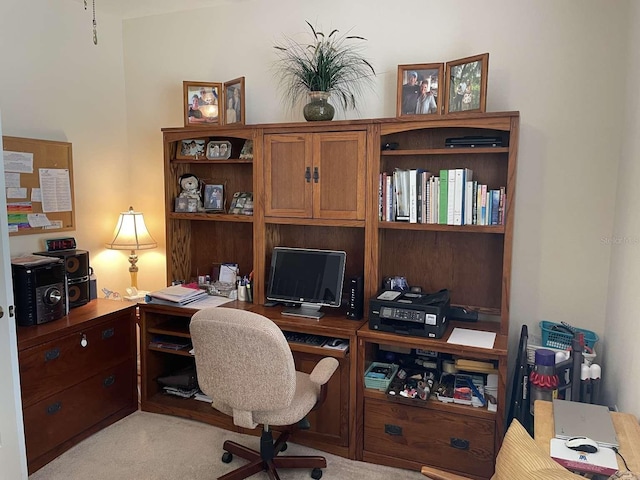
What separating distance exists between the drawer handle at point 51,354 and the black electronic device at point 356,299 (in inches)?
62.7

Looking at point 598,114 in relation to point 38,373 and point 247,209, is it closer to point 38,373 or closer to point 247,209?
point 247,209

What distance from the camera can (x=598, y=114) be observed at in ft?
8.13

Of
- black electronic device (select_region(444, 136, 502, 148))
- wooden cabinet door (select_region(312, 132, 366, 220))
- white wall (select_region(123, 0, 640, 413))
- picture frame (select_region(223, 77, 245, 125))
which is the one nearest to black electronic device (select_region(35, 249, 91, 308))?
picture frame (select_region(223, 77, 245, 125))

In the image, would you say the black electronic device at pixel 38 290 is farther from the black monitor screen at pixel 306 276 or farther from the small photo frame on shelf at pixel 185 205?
the black monitor screen at pixel 306 276

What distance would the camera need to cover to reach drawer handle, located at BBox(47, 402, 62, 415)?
2.54 meters

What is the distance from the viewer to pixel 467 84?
252 cm

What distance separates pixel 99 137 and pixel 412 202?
→ 2336mm

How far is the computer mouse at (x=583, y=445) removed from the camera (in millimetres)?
1494

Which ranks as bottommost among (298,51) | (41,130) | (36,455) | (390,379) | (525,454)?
(36,455)

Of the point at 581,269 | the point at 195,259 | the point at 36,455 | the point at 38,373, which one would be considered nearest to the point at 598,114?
the point at 581,269

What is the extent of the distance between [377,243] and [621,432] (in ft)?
4.68

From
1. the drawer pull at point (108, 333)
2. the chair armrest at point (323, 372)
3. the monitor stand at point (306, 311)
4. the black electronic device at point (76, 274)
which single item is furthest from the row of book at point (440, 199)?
the black electronic device at point (76, 274)

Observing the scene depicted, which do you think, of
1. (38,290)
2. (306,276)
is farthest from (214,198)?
(38,290)

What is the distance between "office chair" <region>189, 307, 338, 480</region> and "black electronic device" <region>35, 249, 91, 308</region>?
1252mm
